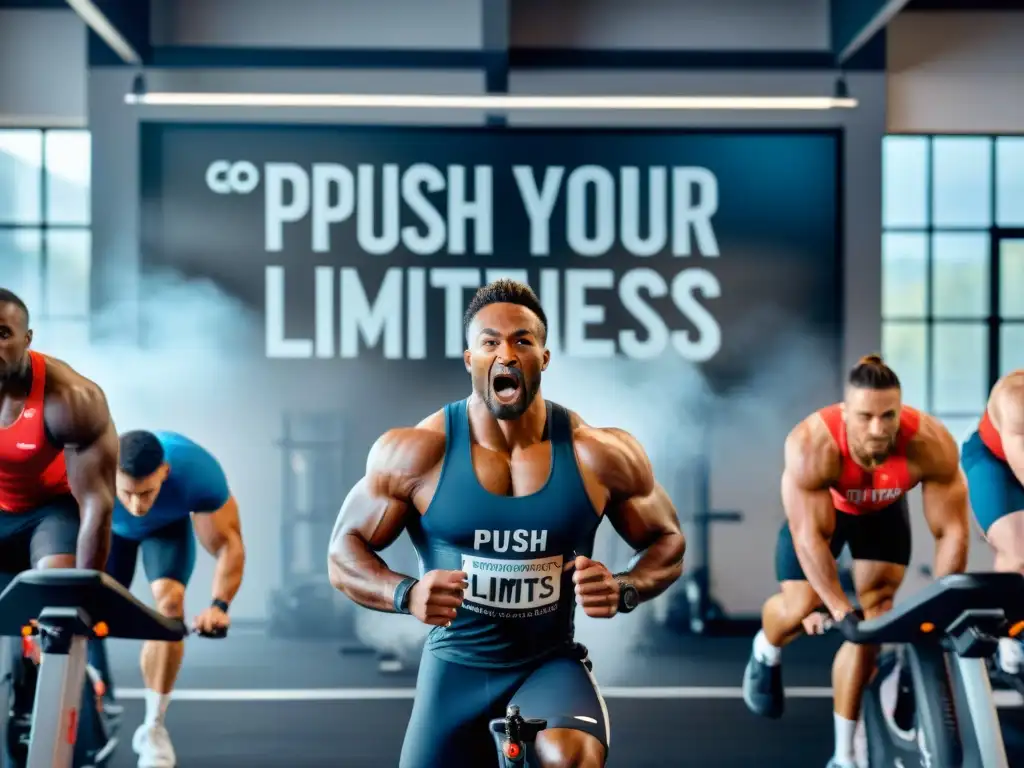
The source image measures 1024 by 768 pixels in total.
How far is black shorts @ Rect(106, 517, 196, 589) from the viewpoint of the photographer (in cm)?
359

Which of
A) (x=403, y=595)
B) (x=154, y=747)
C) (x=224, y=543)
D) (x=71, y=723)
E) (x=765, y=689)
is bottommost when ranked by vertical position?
(x=154, y=747)

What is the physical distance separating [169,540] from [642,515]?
2.20 m

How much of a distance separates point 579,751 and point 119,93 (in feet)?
11.3

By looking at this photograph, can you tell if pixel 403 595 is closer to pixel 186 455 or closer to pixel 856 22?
pixel 186 455

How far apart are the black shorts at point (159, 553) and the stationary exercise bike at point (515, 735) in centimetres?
218

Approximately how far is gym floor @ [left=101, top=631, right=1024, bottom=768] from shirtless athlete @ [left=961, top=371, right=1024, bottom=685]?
850 millimetres

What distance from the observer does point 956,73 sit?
13.9 ft

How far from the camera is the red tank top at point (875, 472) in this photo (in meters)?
3.24

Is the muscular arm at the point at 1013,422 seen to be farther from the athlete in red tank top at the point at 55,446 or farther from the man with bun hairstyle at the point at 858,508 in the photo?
the athlete in red tank top at the point at 55,446

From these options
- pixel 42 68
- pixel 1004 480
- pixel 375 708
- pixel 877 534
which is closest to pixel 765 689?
pixel 877 534

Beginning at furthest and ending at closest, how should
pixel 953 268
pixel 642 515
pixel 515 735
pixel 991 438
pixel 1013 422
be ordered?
1. pixel 953 268
2. pixel 991 438
3. pixel 1013 422
4. pixel 642 515
5. pixel 515 735

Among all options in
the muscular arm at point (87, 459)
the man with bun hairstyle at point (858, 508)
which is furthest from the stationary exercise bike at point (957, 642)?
the muscular arm at point (87, 459)

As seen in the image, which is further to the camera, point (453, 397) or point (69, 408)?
point (453, 397)

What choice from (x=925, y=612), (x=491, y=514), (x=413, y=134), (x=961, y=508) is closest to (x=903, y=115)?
(x=961, y=508)
